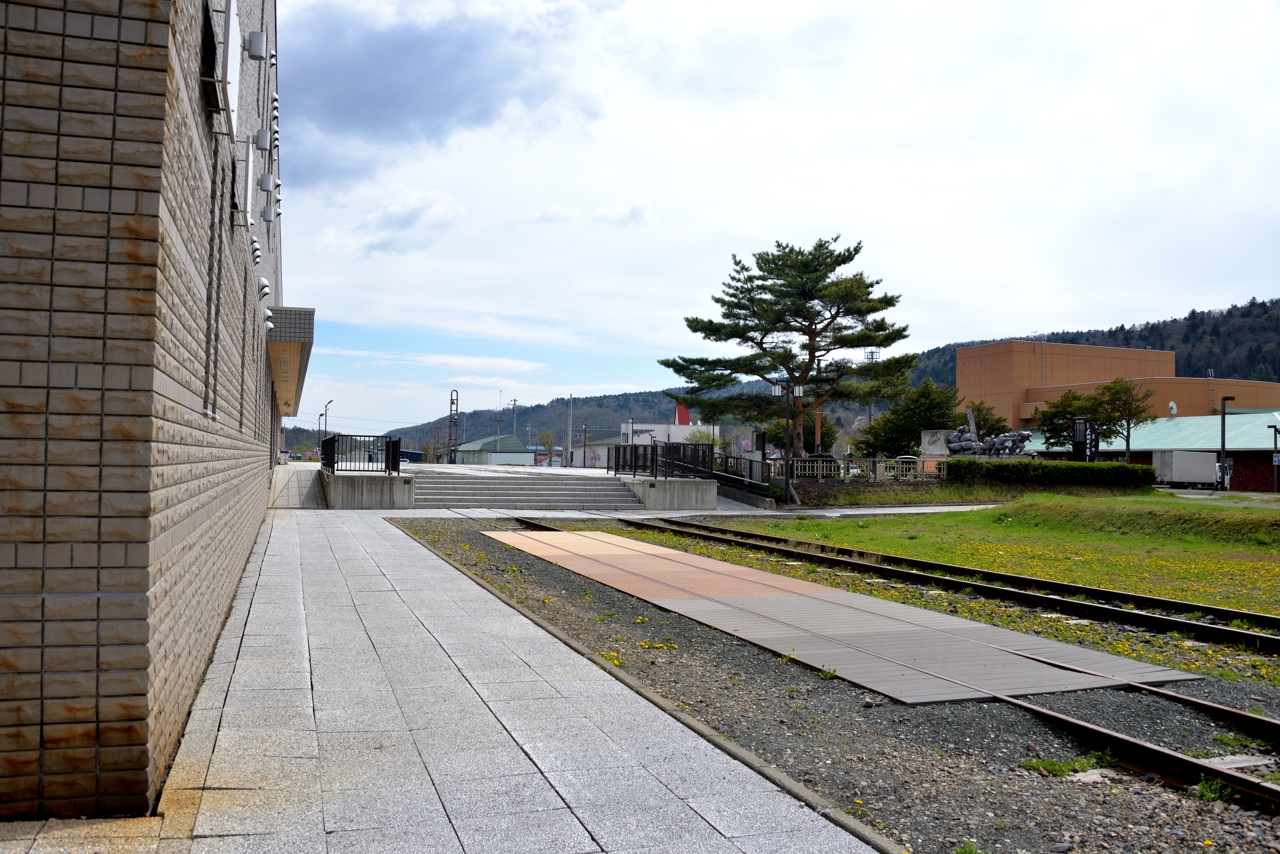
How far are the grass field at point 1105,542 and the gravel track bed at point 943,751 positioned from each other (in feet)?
21.1

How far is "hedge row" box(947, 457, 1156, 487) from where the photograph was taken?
35.8m

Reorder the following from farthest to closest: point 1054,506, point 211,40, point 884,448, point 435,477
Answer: point 884,448 < point 435,477 < point 1054,506 < point 211,40

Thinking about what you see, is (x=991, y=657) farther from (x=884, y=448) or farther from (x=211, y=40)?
(x=884, y=448)

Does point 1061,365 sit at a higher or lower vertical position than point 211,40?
higher

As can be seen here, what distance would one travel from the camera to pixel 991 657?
24.6 feet

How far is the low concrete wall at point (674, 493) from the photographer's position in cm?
2836

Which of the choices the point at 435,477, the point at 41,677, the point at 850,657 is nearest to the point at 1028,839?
the point at 850,657

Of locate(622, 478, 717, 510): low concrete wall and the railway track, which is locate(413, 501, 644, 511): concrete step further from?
the railway track

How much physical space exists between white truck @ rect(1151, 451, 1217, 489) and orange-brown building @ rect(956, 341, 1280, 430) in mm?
31423

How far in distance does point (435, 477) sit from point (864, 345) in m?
19.4

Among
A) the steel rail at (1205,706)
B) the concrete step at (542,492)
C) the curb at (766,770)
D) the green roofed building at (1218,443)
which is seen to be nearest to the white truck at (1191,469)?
the green roofed building at (1218,443)

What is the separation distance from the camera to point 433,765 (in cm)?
431

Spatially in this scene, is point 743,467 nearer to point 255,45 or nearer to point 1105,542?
point 1105,542

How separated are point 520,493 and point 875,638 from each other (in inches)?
781
